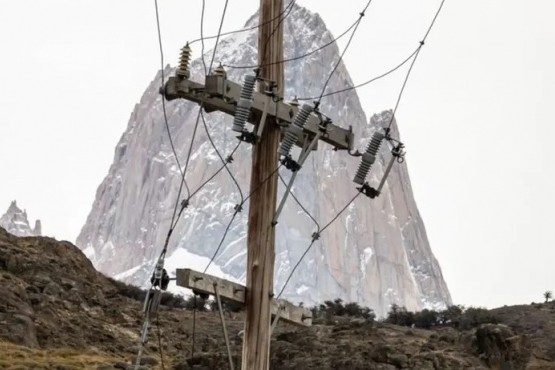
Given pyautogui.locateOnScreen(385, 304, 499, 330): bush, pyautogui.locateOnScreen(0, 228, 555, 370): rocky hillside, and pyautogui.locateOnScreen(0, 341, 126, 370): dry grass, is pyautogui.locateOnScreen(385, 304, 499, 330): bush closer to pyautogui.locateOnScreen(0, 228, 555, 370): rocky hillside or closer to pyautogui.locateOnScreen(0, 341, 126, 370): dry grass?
pyautogui.locateOnScreen(0, 228, 555, 370): rocky hillside

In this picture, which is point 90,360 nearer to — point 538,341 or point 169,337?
point 169,337

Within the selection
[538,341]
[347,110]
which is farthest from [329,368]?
[347,110]

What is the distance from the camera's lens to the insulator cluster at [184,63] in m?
10.1

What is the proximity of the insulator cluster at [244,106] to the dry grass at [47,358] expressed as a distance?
643 inches

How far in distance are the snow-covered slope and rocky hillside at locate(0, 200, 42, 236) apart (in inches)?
694

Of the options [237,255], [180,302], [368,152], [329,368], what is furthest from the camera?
[237,255]

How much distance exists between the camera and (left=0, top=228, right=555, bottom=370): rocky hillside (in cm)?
2844

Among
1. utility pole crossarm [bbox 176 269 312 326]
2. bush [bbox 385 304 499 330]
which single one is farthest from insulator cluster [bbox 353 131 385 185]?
bush [bbox 385 304 499 330]

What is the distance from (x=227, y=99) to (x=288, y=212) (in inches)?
5281

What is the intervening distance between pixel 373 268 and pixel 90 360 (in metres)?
131

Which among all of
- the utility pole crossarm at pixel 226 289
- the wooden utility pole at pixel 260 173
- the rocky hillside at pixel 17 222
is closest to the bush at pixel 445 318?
the utility pole crossarm at pixel 226 289

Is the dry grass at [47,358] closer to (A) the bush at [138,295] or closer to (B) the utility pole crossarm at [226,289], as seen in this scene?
(A) the bush at [138,295]

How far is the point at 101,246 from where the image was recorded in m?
164

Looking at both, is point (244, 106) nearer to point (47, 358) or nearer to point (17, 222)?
point (47, 358)
